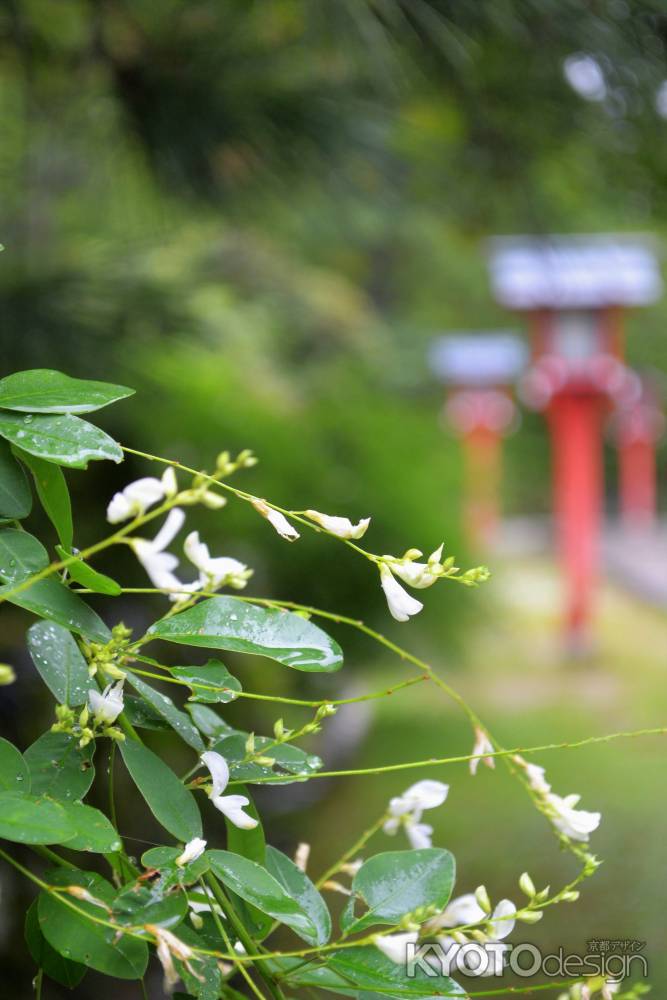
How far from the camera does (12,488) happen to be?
187 millimetres

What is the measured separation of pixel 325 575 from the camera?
115 centimetres

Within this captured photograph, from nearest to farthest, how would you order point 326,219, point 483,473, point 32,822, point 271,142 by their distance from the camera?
point 32,822 < point 271,142 < point 326,219 < point 483,473

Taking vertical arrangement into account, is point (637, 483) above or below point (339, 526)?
below

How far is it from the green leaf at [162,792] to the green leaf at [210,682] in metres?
0.02

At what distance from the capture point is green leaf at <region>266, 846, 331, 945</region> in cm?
19

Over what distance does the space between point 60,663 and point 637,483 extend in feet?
15.8

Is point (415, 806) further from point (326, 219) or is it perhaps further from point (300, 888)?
point (326, 219)

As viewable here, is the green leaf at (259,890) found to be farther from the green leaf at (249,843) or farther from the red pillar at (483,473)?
the red pillar at (483,473)

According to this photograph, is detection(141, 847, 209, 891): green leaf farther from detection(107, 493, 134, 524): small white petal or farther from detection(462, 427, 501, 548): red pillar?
detection(462, 427, 501, 548): red pillar

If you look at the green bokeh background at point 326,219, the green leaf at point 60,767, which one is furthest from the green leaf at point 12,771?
the green bokeh background at point 326,219

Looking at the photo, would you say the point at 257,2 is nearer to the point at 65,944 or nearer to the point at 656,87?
the point at 656,87

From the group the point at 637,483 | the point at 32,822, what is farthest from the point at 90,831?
the point at 637,483

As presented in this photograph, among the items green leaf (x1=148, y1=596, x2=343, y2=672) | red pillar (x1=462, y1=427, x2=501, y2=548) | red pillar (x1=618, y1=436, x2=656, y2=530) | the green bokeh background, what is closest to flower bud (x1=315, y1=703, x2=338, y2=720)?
green leaf (x1=148, y1=596, x2=343, y2=672)

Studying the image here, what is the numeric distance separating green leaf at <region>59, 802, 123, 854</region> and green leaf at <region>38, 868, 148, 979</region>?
1 centimetres
